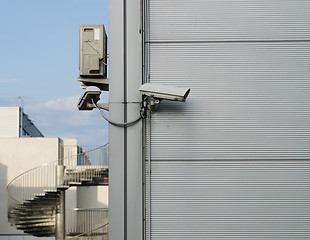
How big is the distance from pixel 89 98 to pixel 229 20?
6.25ft

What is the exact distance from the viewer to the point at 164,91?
541 cm

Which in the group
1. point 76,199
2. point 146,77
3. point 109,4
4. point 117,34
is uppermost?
point 109,4

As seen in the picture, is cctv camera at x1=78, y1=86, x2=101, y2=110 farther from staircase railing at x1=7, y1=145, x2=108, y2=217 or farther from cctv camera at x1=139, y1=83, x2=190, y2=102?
staircase railing at x1=7, y1=145, x2=108, y2=217

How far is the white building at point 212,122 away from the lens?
560cm

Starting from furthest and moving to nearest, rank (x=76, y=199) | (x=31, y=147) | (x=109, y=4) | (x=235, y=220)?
(x=76, y=199)
(x=31, y=147)
(x=109, y=4)
(x=235, y=220)

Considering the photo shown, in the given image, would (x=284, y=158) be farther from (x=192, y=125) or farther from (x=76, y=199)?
(x=76, y=199)

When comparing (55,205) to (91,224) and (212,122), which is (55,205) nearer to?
(91,224)

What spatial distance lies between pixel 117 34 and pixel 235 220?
257 cm

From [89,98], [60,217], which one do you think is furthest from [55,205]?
[89,98]

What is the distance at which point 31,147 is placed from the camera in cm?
2358

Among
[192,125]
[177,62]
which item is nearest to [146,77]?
[177,62]

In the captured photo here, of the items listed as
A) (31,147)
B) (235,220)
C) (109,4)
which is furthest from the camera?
Result: (31,147)

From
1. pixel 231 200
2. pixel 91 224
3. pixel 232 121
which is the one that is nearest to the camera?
A: pixel 231 200

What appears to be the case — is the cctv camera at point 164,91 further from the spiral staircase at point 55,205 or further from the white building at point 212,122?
the spiral staircase at point 55,205
